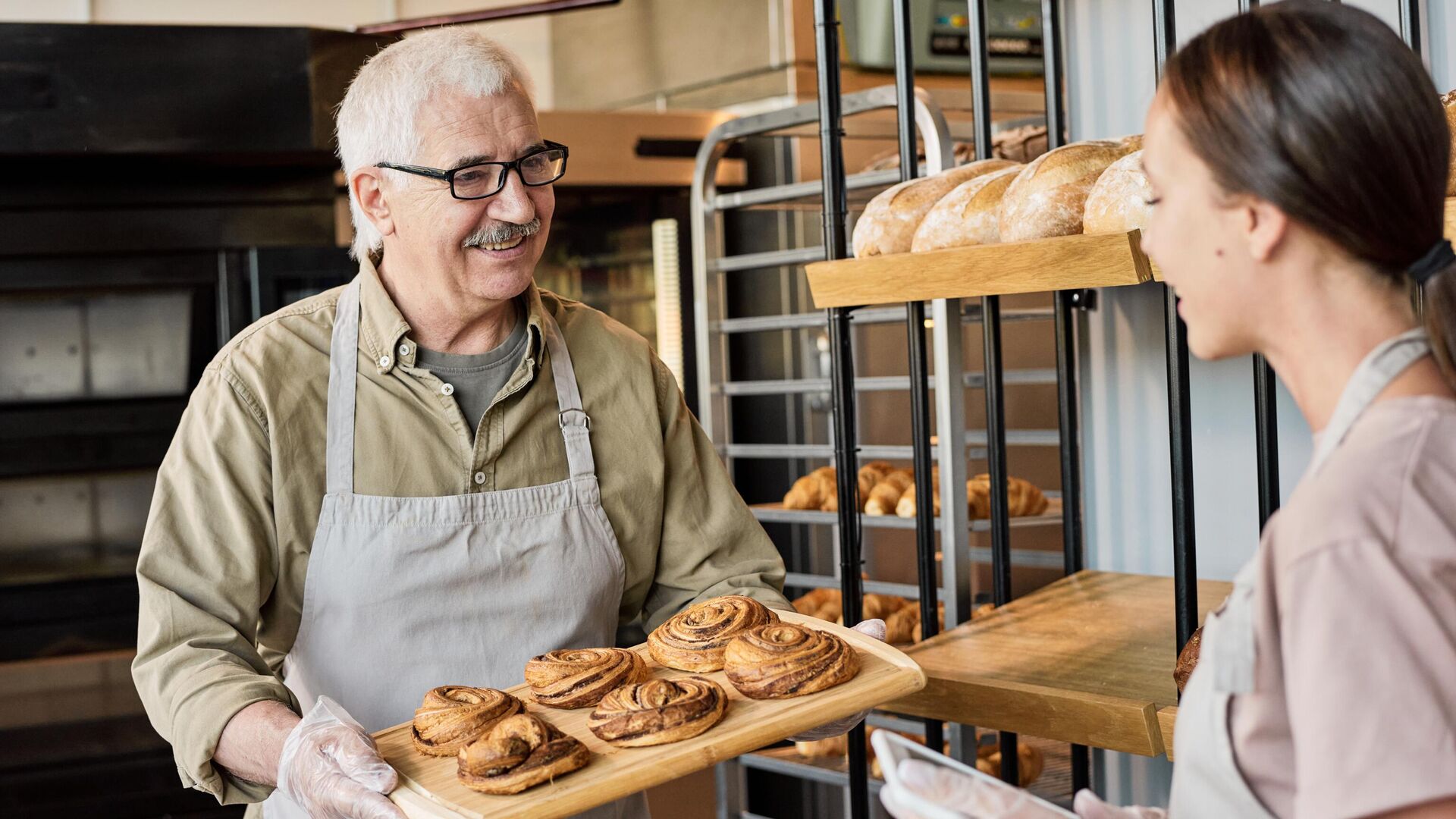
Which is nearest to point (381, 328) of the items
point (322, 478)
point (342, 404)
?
point (342, 404)

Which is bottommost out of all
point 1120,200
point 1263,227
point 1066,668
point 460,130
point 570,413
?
point 1066,668

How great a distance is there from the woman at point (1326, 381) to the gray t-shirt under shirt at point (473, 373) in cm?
98

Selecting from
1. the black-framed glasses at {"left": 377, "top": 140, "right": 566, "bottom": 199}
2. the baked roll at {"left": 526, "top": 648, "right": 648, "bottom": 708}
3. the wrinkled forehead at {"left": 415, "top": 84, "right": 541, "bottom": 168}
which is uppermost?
the wrinkled forehead at {"left": 415, "top": 84, "right": 541, "bottom": 168}

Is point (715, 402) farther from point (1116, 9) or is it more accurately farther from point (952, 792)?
point (952, 792)

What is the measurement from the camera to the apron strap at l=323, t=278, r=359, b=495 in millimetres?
1672

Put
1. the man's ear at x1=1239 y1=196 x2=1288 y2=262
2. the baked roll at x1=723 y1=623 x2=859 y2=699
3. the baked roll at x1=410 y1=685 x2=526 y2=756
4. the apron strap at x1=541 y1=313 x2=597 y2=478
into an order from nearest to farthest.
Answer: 1. the man's ear at x1=1239 y1=196 x2=1288 y2=262
2. the baked roll at x1=410 y1=685 x2=526 y2=756
3. the baked roll at x1=723 y1=623 x2=859 y2=699
4. the apron strap at x1=541 y1=313 x2=597 y2=478

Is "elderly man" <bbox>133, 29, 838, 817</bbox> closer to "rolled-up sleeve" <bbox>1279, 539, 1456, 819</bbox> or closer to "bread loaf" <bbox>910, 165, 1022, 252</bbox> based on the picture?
"bread loaf" <bbox>910, 165, 1022, 252</bbox>

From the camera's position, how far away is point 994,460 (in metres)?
2.15

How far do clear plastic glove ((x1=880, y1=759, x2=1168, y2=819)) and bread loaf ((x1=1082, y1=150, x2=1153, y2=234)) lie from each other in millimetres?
814

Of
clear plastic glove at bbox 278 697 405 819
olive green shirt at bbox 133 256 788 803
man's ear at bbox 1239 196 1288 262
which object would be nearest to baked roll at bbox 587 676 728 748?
clear plastic glove at bbox 278 697 405 819

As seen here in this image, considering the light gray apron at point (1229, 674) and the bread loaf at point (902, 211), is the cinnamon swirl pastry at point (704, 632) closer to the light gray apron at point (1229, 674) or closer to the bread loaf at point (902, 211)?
the bread loaf at point (902, 211)

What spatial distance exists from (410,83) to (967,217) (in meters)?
0.78

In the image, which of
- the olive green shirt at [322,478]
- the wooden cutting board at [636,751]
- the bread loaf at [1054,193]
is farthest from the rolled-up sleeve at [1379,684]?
the olive green shirt at [322,478]

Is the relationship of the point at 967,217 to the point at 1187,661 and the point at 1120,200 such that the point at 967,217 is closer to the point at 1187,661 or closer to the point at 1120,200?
the point at 1120,200
